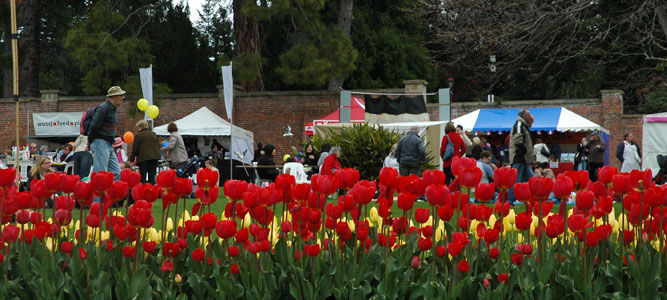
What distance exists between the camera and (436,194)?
2.77 metres

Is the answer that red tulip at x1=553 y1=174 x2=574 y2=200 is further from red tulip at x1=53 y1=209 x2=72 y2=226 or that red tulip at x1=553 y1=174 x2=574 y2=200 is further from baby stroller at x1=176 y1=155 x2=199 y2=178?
baby stroller at x1=176 y1=155 x2=199 y2=178

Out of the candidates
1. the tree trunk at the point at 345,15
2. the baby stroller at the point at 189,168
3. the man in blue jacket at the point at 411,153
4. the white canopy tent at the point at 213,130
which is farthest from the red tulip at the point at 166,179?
the tree trunk at the point at 345,15

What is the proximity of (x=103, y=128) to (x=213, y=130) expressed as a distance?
13.4 meters

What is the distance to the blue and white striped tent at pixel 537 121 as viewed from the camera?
21.8 metres

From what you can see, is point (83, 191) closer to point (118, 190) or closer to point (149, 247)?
point (118, 190)

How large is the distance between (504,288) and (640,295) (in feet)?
1.44

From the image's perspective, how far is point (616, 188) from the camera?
283cm

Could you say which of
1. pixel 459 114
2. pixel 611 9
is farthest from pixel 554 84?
pixel 611 9

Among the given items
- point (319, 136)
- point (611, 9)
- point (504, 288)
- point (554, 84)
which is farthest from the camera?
point (554, 84)

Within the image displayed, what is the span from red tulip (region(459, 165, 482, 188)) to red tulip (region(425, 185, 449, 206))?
11cm

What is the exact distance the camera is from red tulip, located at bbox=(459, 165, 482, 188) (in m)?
2.67

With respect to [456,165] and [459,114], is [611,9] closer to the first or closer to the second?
[459,114]

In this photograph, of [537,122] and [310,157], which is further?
[537,122]

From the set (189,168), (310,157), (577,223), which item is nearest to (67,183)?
(577,223)
